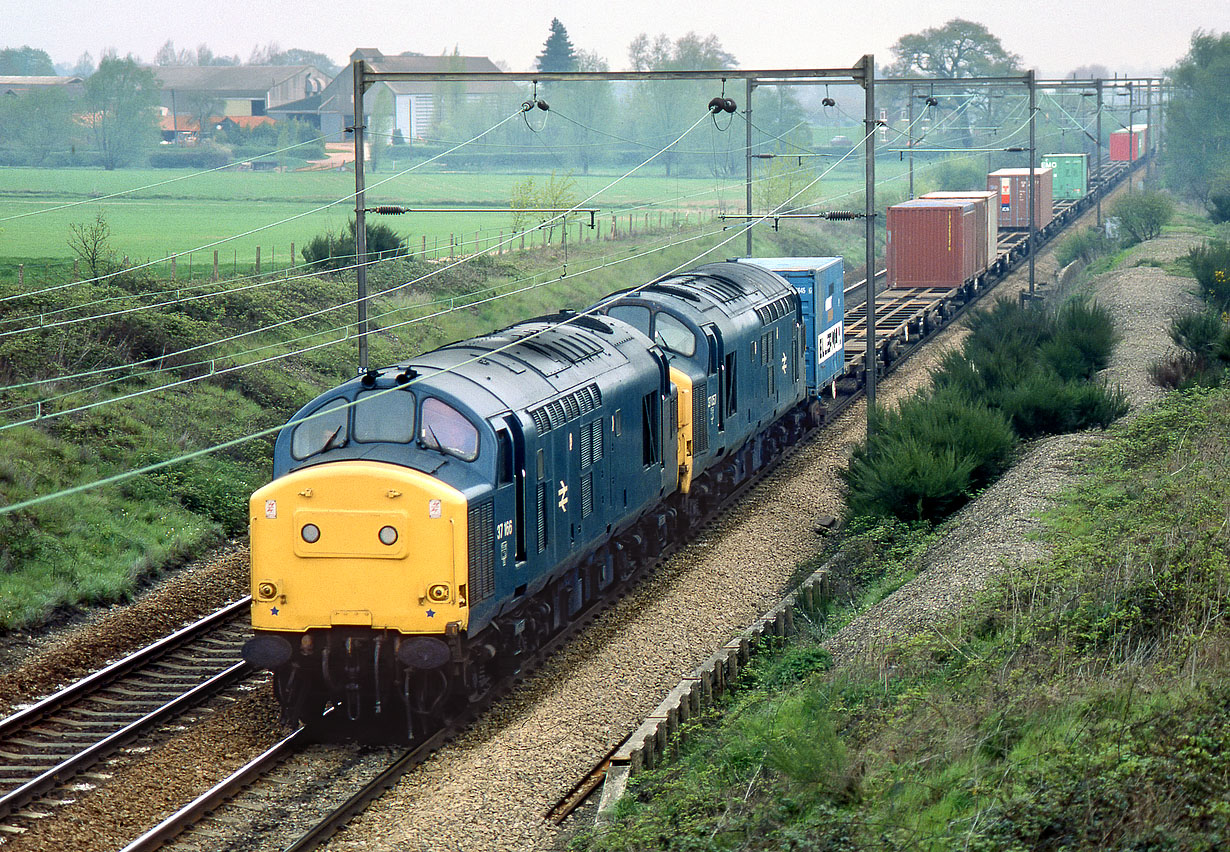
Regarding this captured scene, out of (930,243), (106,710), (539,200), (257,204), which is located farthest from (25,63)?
(106,710)

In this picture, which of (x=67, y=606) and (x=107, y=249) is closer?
(x=67, y=606)

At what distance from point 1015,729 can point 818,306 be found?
2023cm

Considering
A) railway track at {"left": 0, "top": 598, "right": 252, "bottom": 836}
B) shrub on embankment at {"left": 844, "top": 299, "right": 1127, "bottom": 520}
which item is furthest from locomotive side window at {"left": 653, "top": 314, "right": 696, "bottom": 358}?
railway track at {"left": 0, "top": 598, "right": 252, "bottom": 836}

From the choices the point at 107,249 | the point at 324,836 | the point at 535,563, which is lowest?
the point at 324,836

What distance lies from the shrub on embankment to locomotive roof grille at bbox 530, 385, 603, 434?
20.4 feet

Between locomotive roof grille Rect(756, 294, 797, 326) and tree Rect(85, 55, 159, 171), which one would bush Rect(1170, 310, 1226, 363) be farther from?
tree Rect(85, 55, 159, 171)

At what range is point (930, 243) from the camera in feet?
148

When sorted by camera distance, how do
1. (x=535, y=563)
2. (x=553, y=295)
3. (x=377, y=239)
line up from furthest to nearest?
(x=553, y=295)
(x=377, y=239)
(x=535, y=563)

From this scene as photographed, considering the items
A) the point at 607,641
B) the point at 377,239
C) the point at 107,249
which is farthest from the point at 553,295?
the point at 607,641

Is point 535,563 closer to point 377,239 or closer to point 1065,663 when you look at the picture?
point 1065,663

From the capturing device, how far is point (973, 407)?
24062mm

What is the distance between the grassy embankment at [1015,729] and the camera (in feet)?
27.7

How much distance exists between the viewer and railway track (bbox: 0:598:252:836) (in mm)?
12555

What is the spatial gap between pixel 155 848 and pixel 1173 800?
7.70 metres
